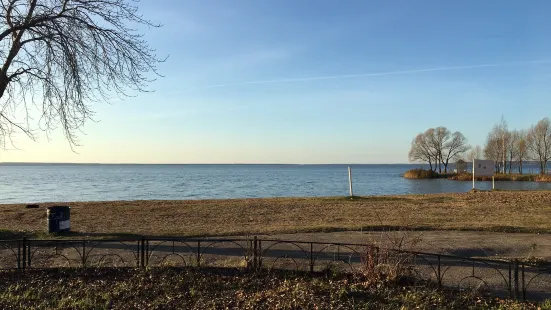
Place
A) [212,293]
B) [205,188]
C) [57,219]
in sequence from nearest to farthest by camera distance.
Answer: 1. [212,293]
2. [57,219]
3. [205,188]

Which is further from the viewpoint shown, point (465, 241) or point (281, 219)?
point (281, 219)

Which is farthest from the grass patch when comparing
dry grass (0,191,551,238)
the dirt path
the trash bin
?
the trash bin

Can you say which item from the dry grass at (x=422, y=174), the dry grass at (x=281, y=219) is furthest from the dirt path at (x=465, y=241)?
the dry grass at (x=422, y=174)

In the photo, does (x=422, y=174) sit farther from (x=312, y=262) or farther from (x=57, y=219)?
(x=312, y=262)

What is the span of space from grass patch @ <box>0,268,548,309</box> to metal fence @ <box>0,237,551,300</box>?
33cm

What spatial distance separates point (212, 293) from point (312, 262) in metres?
1.72

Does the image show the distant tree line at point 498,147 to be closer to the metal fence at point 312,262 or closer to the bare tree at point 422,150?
the bare tree at point 422,150

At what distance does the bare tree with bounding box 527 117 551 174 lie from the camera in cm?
8306

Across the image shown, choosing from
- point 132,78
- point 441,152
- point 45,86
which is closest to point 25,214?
point 45,86

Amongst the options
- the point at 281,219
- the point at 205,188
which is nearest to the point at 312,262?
the point at 281,219

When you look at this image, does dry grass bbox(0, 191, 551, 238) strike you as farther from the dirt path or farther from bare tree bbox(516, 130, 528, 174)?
bare tree bbox(516, 130, 528, 174)

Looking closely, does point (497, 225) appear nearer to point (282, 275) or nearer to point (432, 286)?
point (432, 286)

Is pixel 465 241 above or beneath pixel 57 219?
beneath

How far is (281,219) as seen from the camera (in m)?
16.4
